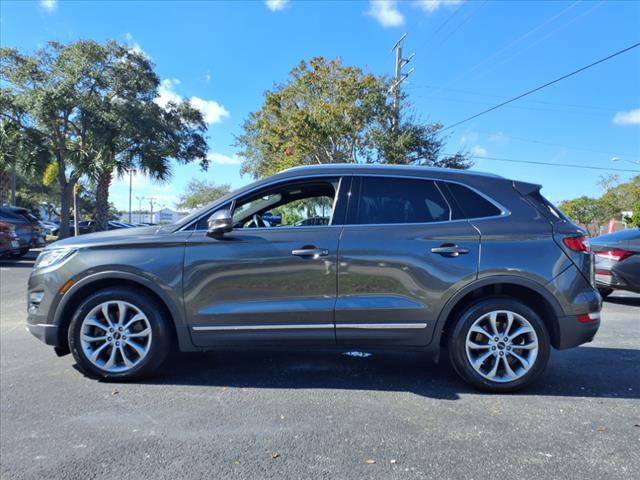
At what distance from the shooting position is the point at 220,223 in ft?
12.5

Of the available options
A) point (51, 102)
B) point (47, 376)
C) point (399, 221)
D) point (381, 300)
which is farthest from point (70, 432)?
point (51, 102)

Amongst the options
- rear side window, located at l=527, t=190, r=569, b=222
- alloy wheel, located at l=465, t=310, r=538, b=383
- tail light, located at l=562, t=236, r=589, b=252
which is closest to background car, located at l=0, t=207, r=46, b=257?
alloy wheel, located at l=465, t=310, r=538, b=383

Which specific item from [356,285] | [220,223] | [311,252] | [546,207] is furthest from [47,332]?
[546,207]

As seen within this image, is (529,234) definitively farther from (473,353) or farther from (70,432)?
(70,432)

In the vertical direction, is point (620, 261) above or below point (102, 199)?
below

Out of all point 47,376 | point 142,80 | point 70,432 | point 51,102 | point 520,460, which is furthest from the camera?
point 142,80

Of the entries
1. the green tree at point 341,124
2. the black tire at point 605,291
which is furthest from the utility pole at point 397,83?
the black tire at point 605,291

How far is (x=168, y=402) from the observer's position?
3664 mm

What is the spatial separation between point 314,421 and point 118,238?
2225mm

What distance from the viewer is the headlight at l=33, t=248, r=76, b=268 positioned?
404cm

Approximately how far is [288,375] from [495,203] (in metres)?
2.34

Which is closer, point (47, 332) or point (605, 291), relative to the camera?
point (47, 332)

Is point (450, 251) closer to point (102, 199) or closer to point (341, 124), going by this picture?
point (341, 124)

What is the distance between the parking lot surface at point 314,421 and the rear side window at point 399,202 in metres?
1.42
